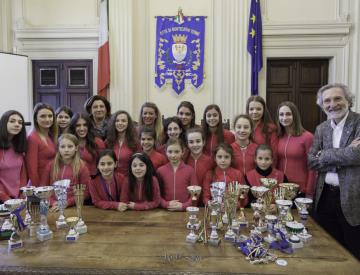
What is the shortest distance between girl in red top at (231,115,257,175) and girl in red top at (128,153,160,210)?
34.0 inches

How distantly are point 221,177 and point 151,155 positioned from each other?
805 mm

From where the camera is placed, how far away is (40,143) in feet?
10.3

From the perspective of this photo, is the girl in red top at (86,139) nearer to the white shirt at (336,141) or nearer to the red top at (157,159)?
the red top at (157,159)

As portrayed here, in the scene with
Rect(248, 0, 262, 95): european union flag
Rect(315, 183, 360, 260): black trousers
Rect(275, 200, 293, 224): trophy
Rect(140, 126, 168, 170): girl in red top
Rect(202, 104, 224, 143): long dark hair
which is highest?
Rect(248, 0, 262, 95): european union flag

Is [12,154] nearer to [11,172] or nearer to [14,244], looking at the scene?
[11,172]

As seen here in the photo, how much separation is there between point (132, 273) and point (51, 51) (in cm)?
578

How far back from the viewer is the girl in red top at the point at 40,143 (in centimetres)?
305

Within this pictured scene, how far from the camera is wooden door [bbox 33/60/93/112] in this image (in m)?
6.29

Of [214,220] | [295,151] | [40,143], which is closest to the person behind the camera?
[214,220]

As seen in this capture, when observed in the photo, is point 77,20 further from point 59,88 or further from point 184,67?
point 184,67

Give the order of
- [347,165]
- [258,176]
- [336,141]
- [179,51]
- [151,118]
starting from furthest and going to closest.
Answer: [179,51] < [151,118] < [258,176] < [336,141] < [347,165]

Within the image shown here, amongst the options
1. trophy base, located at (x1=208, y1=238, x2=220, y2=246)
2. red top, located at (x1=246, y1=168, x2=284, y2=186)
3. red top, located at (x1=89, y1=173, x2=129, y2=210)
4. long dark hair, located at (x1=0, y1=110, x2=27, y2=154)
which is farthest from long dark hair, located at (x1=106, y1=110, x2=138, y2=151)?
trophy base, located at (x1=208, y1=238, x2=220, y2=246)

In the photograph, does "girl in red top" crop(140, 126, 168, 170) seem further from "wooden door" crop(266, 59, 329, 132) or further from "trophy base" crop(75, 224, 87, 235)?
"wooden door" crop(266, 59, 329, 132)

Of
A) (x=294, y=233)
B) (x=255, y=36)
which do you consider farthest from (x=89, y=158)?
(x=255, y=36)
